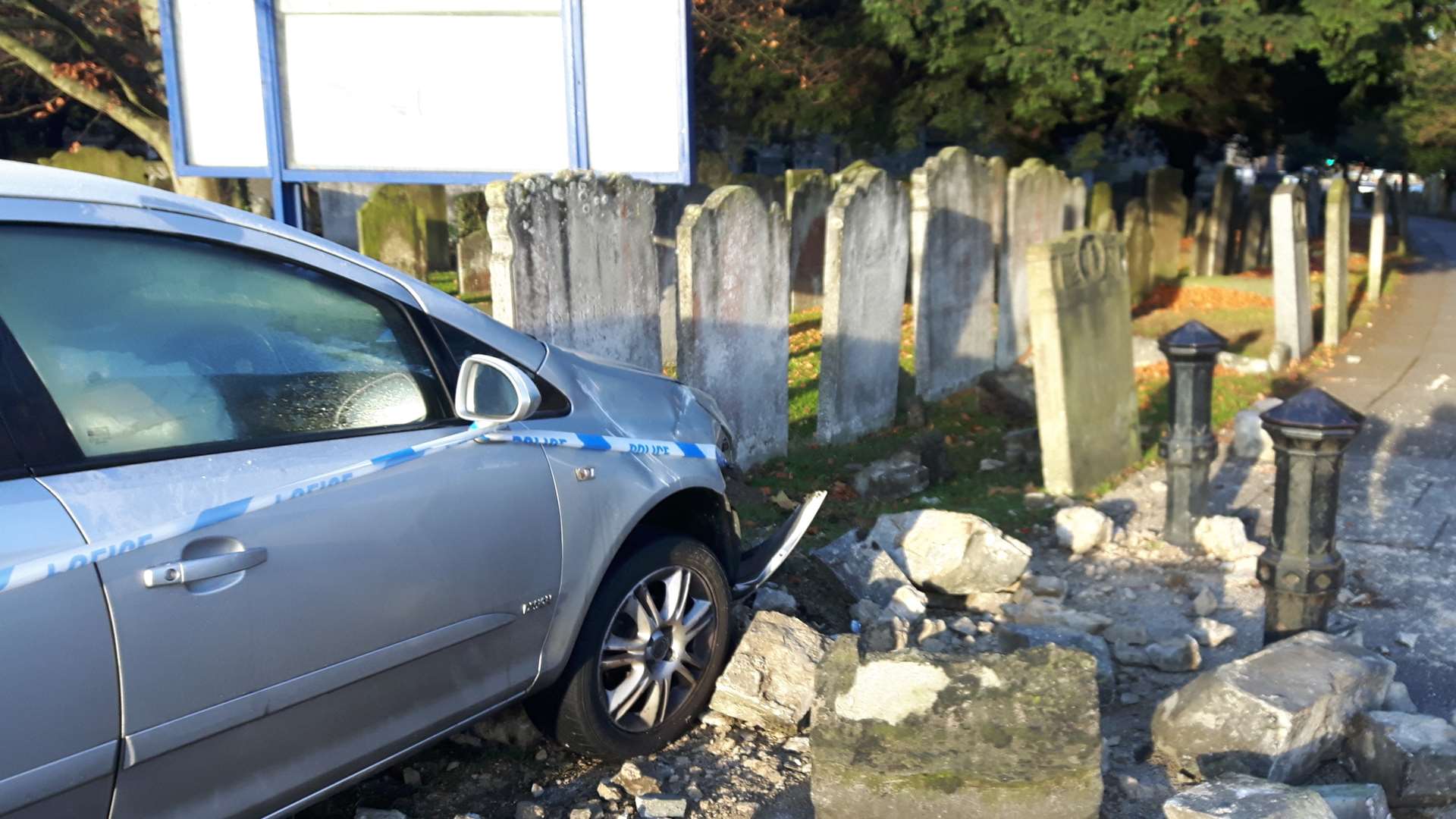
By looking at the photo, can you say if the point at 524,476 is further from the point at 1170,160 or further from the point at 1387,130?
the point at 1387,130

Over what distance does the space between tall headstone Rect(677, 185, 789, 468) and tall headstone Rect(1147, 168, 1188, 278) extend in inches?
442

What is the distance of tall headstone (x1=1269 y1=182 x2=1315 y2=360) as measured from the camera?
12312 mm

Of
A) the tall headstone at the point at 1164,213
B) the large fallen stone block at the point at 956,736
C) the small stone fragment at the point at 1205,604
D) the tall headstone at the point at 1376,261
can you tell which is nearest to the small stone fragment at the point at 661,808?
the large fallen stone block at the point at 956,736

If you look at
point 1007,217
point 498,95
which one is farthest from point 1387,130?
point 498,95

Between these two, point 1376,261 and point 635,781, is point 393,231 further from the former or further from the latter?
point 635,781

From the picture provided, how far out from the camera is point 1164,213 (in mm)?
18391

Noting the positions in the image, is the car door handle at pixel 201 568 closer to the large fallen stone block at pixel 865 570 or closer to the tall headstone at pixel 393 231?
the large fallen stone block at pixel 865 570

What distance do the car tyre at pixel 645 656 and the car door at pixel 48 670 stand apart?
1.59 metres

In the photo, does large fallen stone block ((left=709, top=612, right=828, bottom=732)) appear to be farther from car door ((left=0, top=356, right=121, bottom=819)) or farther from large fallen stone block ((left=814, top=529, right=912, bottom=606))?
car door ((left=0, top=356, right=121, bottom=819))

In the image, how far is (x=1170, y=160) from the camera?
913 inches

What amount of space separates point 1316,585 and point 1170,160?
1956cm

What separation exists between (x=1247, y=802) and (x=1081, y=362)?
4.99m

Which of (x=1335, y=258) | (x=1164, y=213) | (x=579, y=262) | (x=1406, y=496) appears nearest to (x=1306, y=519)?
(x=1406, y=496)

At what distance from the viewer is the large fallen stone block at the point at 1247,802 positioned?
335cm
